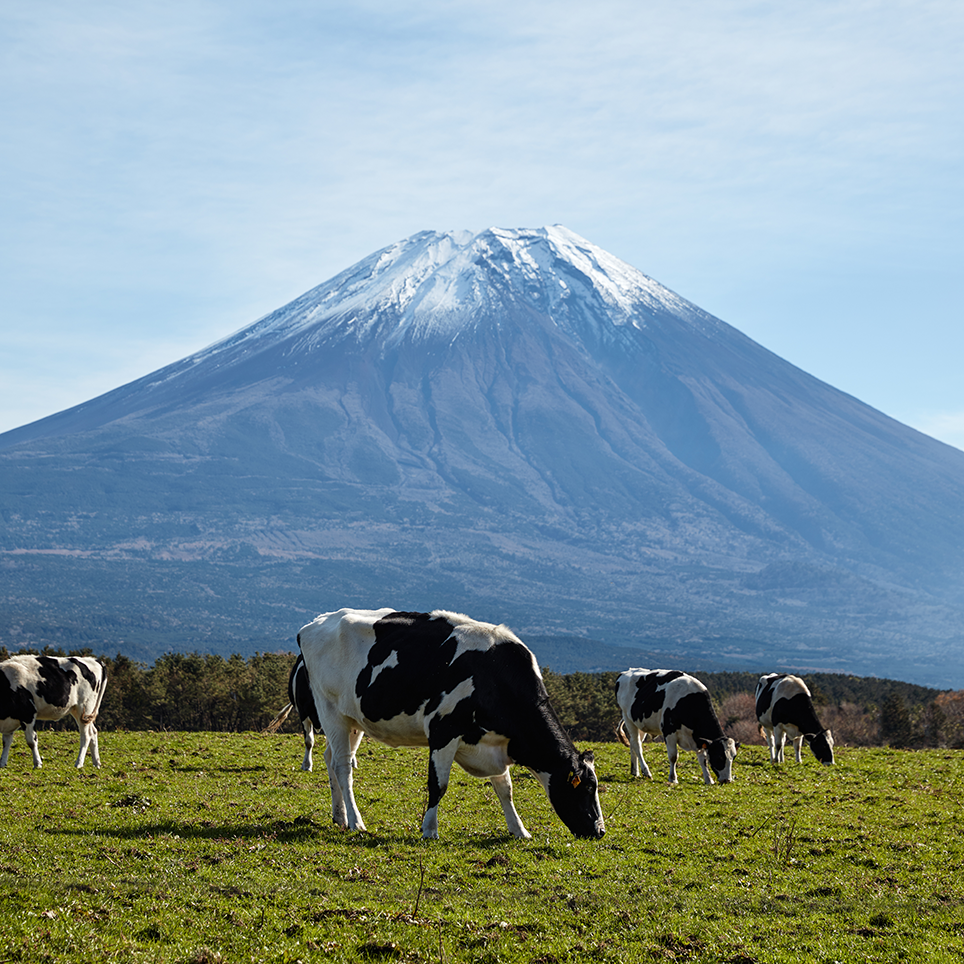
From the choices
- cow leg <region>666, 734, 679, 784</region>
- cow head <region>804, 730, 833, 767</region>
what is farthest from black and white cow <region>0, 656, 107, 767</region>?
cow head <region>804, 730, 833, 767</region>

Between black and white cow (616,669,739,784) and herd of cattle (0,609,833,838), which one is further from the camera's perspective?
black and white cow (616,669,739,784)

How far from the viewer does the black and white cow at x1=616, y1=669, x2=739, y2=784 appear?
19.1m

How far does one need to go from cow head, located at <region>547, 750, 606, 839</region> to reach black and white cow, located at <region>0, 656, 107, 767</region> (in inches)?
434

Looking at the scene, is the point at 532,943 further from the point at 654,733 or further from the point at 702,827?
the point at 654,733

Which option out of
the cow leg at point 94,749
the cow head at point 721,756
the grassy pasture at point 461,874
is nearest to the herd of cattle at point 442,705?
the grassy pasture at point 461,874

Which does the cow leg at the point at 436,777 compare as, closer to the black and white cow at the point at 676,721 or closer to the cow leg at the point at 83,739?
the black and white cow at the point at 676,721

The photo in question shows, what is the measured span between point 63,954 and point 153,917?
1127 mm

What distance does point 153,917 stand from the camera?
27.8 feet

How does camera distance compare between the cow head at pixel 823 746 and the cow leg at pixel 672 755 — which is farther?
the cow head at pixel 823 746

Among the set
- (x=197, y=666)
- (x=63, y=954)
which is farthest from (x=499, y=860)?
(x=197, y=666)

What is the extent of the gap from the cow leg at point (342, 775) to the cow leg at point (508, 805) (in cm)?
199

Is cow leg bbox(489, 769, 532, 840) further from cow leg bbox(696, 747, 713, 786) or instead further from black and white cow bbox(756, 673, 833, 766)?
black and white cow bbox(756, 673, 833, 766)

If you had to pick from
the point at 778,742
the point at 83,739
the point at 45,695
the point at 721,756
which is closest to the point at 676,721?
the point at 721,756

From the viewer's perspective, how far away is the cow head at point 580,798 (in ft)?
41.0
